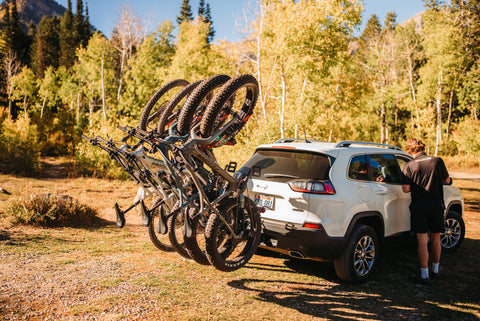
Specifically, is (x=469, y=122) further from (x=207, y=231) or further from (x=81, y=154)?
(x=207, y=231)

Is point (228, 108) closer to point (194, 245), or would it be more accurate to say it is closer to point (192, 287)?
point (194, 245)

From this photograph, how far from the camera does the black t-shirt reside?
5457mm

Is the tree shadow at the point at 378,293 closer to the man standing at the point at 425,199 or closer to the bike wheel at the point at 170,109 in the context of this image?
the man standing at the point at 425,199

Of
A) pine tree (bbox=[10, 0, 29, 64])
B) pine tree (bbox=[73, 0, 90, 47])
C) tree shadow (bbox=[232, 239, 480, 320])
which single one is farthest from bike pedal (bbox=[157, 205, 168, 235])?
pine tree (bbox=[10, 0, 29, 64])

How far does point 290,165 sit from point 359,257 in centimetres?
159

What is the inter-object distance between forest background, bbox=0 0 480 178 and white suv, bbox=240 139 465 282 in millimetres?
7104

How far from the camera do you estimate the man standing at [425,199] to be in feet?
17.9

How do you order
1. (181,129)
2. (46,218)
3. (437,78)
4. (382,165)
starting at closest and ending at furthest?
(181,129) → (382,165) → (46,218) → (437,78)

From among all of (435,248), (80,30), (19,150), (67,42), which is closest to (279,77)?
(19,150)

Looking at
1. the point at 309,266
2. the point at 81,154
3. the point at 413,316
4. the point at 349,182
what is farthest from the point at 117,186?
the point at 413,316

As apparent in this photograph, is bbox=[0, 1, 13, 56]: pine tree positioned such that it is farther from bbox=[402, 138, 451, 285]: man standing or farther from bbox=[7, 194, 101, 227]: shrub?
bbox=[402, 138, 451, 285]: man standing

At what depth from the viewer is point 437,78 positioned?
3650cm

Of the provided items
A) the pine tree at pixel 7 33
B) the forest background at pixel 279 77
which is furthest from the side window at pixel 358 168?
the pine tree at pixel 7 33

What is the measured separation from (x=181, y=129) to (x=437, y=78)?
3838 cm
